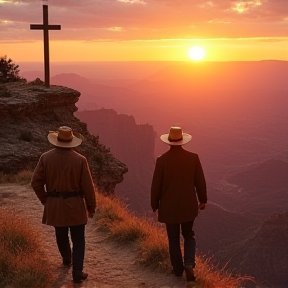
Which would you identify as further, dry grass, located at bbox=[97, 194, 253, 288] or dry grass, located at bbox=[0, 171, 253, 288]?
dry grass, located at bbox=[97, 194, 253, 288]

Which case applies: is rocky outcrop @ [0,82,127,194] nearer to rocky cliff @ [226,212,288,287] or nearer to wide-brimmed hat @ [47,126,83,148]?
wide-brimmed hat @ [47,126,83,148]

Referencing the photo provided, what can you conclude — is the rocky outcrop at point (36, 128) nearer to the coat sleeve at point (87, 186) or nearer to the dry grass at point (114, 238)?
the dry grass at point (114, 238)

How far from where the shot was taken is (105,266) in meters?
7.29

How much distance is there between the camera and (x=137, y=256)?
25.2 feet

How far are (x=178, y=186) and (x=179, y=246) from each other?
0.85 metres

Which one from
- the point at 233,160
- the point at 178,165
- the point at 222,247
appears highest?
the point at 178,165

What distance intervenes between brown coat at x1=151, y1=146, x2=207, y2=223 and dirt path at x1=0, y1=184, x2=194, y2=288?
3.22ft

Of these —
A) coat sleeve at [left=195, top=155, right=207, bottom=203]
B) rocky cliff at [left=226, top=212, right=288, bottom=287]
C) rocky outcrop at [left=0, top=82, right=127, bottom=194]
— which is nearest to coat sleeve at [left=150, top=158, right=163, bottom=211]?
coat sleeve at [left=195, top=155, right=207, bottom=203]

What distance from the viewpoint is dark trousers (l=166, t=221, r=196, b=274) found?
20.5 ft

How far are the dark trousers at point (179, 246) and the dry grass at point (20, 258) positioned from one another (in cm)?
168

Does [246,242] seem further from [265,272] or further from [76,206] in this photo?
[76,206]

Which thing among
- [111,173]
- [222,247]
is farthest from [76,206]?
[222,247]

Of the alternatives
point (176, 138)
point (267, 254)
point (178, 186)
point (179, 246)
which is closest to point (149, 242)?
point (179, 246)

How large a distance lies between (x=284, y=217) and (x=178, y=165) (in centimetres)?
5975
